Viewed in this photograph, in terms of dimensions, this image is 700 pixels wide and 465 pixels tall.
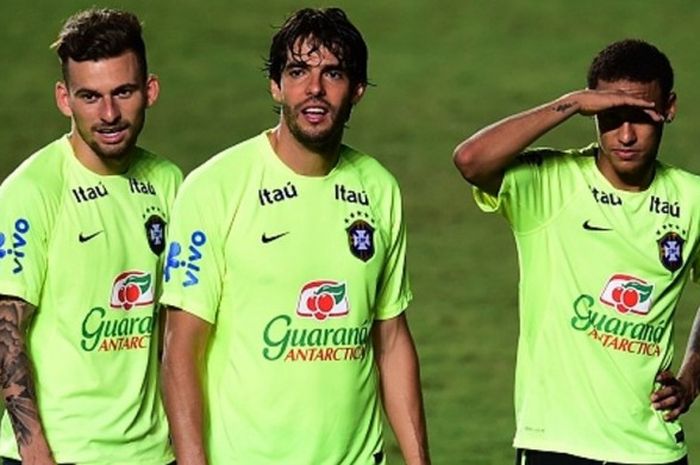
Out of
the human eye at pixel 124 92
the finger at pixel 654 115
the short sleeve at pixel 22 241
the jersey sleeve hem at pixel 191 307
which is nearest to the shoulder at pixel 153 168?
the human eye at pixel 124 92

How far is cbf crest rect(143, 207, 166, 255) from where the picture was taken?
9102 mm

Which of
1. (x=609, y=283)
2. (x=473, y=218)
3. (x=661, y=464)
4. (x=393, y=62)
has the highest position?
(x=393, y=62)

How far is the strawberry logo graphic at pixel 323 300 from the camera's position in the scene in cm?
848

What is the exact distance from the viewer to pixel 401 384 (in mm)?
8734


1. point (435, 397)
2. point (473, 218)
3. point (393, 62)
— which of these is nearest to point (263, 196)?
point (435, 397)

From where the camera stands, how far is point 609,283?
9.23 meters

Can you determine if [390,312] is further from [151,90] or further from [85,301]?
[151,90]

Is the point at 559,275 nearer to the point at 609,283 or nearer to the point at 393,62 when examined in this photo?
the point at 609,283

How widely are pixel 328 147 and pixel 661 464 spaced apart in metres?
1.77

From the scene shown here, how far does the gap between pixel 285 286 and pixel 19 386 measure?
996mm

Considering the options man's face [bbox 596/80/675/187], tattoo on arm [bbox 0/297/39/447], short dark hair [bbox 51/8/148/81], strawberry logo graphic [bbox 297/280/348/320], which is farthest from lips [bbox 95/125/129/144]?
man's face [bbox 596/80/675/187]

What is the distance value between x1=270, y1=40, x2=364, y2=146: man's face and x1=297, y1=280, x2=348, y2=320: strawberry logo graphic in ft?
1.55

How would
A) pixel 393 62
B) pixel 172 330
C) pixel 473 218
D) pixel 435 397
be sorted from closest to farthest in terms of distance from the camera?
pixel 172 330, pixel 435 397, pixel 473 218, pixel 393 62

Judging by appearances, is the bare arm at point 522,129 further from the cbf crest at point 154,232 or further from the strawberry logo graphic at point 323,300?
the cbf crest at point 154,232
